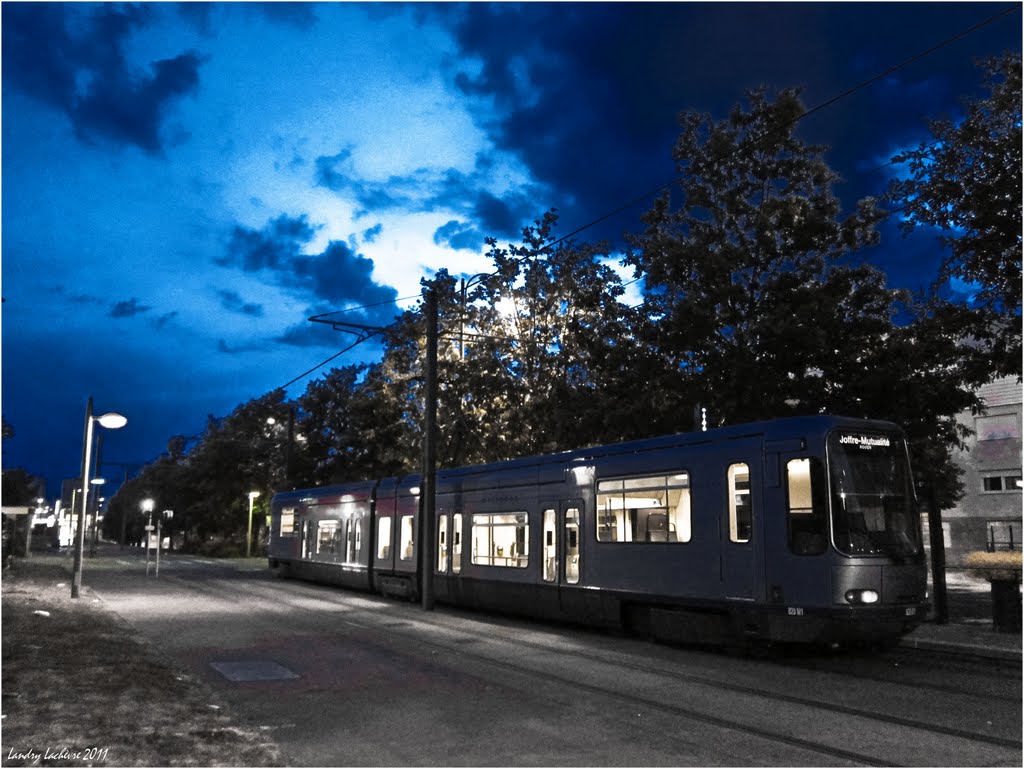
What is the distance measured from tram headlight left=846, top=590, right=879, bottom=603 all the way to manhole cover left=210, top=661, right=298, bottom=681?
689cm

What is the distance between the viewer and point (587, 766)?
6578mm

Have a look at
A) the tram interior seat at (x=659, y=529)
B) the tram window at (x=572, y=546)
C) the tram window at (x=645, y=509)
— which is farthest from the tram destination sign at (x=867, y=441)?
the tram window at (x=572, y=546)

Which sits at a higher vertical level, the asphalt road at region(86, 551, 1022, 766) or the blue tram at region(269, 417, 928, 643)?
the blue tram at region(269, 417, 928, 643)

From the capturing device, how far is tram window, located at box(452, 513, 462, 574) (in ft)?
66.0

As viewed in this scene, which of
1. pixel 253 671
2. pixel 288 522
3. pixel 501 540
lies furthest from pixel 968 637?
pixel 288 522

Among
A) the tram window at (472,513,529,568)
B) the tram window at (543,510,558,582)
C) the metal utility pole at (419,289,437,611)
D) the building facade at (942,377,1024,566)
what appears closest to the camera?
the tram window at (543,510,558,582)

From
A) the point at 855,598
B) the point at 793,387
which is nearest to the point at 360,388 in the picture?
the point at 793,387

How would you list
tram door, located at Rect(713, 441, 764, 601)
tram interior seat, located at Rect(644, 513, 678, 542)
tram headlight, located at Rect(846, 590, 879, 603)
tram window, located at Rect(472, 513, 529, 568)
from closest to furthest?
1. tram headlight, located at Rect(846, 590, 879, 603)
2. tram door, located at Rect(713, 441, 764, 601)
3. tram interior seat, located at Rect(644, 513, 678, 542)
4. tram window, located at Rect(472, 513, 529, 568)

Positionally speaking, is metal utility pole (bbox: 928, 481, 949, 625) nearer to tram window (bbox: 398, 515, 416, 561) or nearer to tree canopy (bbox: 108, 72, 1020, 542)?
tree canopy (bbox: 108, 72, 1020, 542)

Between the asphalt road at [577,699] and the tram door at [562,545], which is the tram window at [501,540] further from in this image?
the asphalt road at [577,699]

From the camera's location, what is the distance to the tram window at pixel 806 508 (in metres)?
11.7

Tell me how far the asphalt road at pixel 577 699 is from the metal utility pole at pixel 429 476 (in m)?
3.80

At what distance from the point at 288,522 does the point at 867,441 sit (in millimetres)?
24102

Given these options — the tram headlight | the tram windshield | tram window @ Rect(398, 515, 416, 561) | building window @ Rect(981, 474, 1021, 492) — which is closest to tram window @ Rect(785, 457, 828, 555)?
the tram windshield
